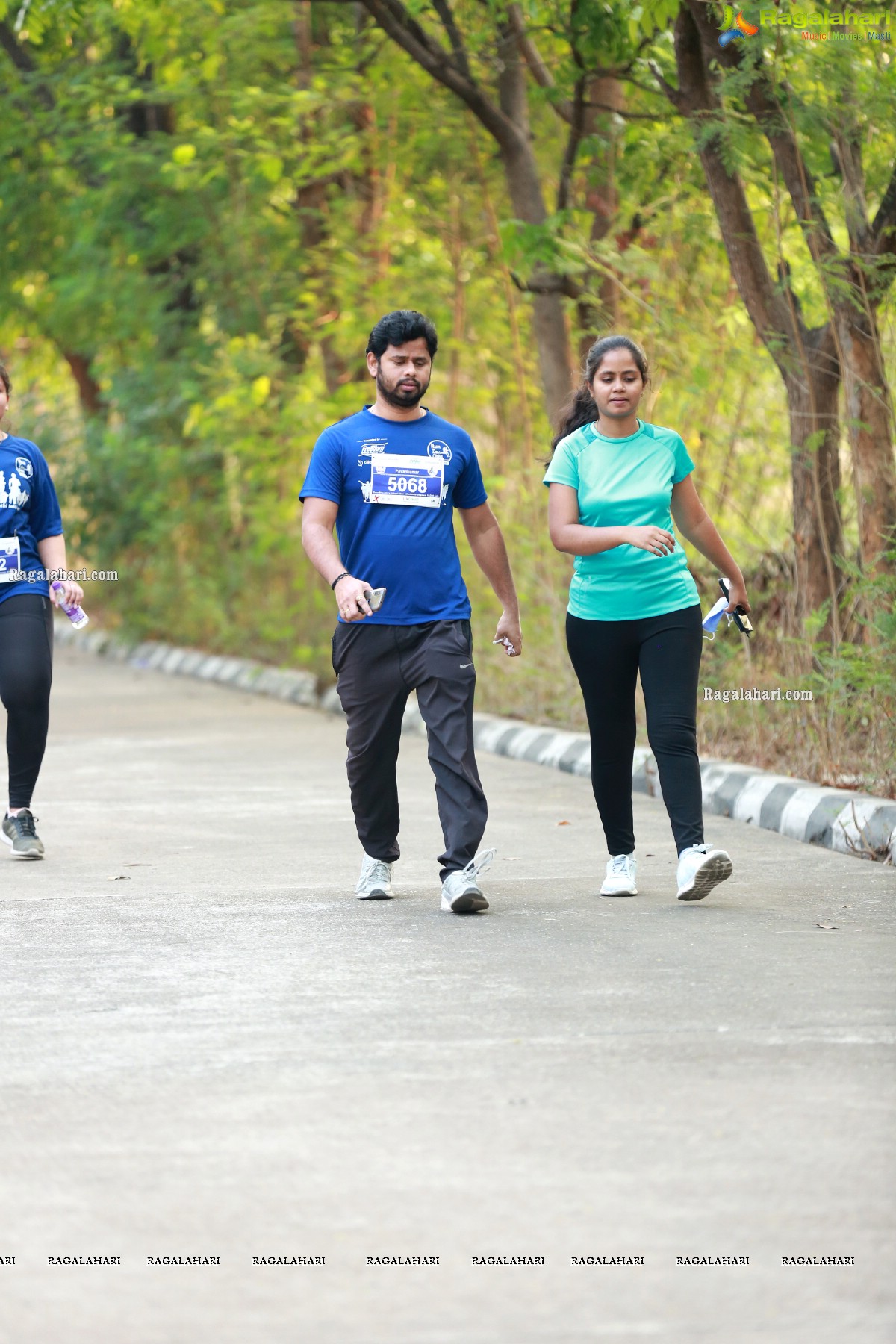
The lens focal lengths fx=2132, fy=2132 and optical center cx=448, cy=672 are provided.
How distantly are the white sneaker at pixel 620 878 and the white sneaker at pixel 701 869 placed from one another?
0.35m

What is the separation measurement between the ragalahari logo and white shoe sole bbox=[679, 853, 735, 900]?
14.1ft

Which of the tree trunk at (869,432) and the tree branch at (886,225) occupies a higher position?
the tree branch at (886,225)

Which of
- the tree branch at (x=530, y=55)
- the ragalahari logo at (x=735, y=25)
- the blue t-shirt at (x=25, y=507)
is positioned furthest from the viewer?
the tree branch at (x=530, y=55)

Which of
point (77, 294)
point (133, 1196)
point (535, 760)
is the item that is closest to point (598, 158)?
point (535, 760)

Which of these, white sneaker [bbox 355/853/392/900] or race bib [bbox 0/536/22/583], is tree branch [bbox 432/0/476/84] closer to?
race bib [bbox 0/536/22/583]

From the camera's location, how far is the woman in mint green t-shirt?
276 inches

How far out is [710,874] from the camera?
6879mm

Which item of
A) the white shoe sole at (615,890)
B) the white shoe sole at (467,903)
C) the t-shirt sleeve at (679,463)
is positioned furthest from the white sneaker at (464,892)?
the t-shirt sleeve at (679,463)

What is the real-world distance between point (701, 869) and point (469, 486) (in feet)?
5.01

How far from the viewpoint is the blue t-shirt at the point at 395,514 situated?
7.06m

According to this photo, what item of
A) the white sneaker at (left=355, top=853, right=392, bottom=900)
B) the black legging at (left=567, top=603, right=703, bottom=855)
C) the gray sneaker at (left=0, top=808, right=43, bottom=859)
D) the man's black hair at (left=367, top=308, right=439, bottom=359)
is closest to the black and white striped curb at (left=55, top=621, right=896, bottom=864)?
the black legging at (left=567, top=603, right=703, bottom=855)

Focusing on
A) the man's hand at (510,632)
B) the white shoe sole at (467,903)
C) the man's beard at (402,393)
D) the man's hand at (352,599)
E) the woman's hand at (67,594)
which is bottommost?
the white shoe sole at (467,903)

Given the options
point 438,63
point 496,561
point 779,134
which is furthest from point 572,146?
point 496,561

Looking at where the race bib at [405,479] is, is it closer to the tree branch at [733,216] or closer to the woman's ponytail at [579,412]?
the woman's ponytail at [579,412]
